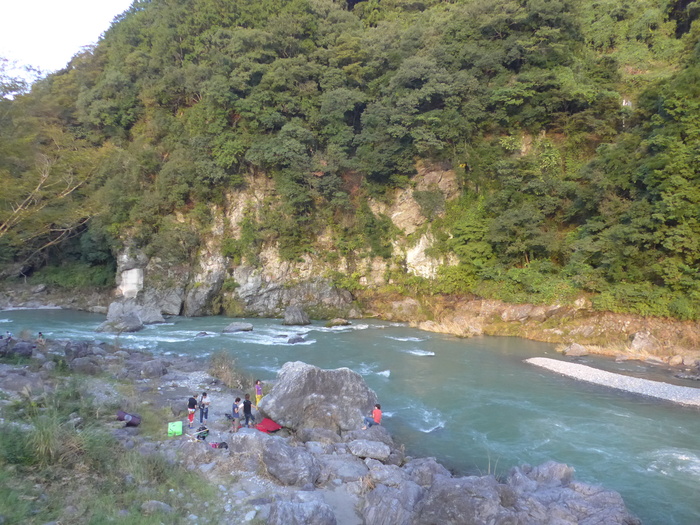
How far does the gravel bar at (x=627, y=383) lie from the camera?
13.2 meters

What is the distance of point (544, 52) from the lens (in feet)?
88.1

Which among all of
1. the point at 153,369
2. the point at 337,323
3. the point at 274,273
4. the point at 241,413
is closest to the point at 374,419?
the point at 241,413

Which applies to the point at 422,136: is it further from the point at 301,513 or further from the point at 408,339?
the point at 301,513

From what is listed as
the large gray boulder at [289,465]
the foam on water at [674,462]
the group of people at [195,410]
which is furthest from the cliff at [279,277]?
the large gray boulder at [289,465]

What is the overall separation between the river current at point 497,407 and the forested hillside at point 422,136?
19.0 ft

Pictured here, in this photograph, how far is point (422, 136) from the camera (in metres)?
27.2

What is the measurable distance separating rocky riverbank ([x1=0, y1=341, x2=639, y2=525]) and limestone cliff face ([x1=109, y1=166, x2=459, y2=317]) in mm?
16541

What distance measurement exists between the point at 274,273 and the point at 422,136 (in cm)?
1324

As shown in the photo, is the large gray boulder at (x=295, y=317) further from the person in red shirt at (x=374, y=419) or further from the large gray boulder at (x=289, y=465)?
the large gray boulder at (x=289, y=465)

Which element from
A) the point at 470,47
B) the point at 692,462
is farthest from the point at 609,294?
the point at 470,47

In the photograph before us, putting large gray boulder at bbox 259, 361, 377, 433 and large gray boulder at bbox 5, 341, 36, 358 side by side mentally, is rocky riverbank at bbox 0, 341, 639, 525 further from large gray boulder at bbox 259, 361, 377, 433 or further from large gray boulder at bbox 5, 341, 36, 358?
large gray boulder at bbox 5, 341, 36, 358

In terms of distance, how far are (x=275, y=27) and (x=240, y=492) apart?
106ft

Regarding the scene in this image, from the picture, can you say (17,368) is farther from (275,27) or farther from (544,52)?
(544,52)

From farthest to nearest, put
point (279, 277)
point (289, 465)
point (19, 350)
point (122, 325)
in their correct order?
point (279, 277)
point (122, 325)
point (19, 350)
point (289, 465)
